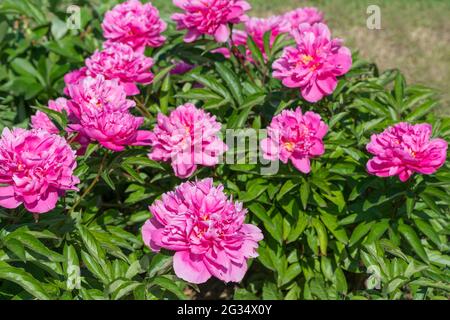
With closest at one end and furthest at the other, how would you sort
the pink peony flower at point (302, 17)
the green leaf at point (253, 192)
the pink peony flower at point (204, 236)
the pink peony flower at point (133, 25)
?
the pink peony flower at point (204, 236)
the green leaf at point (253, 192)
the pink peony flower at point (133, 25)
the pink peony flower at point (302, 17)

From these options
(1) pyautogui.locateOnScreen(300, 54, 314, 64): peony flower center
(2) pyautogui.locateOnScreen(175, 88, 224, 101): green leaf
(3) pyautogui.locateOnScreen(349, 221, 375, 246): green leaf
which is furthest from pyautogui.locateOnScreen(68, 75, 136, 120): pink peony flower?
(3) pyautogui.locateOnScreen(349, 221, 375, 246): green leaf

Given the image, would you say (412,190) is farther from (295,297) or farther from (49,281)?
(49,281)

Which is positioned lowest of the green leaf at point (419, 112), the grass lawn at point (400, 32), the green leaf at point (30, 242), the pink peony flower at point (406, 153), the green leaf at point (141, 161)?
the grass lawn at point (400, 32)

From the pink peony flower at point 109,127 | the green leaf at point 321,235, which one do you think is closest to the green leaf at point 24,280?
the pink peony flower at point 109,127

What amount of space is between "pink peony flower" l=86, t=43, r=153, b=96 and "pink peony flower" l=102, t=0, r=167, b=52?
7.3 inches

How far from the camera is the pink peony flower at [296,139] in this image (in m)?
2.03

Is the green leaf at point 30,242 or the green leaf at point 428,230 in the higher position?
the green leaf at point 30,242

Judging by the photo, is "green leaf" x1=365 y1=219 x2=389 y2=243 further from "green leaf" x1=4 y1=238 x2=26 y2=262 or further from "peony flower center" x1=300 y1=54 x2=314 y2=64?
"green leaf" x1=4 y1=238 x2=26 y2=262

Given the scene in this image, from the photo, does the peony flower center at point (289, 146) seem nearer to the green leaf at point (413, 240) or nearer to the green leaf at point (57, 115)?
the green leaf at point (413, 240)

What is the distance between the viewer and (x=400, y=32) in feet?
20.1

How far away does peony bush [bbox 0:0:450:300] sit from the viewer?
5.48 feet

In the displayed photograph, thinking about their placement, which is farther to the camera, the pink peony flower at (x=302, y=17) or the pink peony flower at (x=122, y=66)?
the pink peony flower at (x=302, y=17)

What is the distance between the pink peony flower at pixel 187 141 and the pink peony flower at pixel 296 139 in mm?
180
